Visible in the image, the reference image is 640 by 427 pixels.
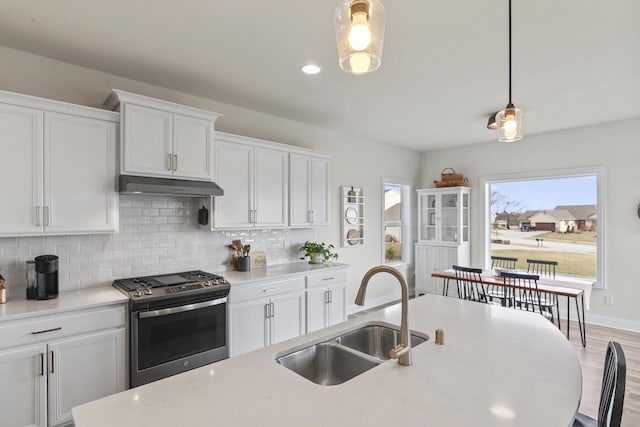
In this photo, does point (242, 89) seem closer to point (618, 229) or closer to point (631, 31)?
point (631, 31)

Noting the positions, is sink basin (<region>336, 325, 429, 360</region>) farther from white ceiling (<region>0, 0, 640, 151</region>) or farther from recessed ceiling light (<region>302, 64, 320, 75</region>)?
recessed ceiling light (<region>302, 64, 320, 75</region>)

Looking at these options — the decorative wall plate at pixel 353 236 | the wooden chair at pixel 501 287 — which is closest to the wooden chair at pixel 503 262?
the wooden chair at pixel 501 287

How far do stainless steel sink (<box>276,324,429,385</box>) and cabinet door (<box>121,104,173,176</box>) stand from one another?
200 cm

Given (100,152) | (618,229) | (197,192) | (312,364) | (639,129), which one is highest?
(639,129)

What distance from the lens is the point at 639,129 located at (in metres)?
4.32

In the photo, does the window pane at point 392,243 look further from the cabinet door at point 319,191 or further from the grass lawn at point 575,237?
the grass lawn at point 575,237

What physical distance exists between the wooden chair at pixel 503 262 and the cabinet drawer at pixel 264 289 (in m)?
3.43

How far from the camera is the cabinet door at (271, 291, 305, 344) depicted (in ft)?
11.1

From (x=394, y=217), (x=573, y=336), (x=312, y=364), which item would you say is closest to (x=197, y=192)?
(x=312, y=364)

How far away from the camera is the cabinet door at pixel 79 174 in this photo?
7.96ft

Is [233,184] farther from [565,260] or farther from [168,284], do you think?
[565,260]

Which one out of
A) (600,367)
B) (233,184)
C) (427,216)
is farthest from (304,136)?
(600,367)

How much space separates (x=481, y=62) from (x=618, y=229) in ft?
11.1

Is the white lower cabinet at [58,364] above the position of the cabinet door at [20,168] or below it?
below
